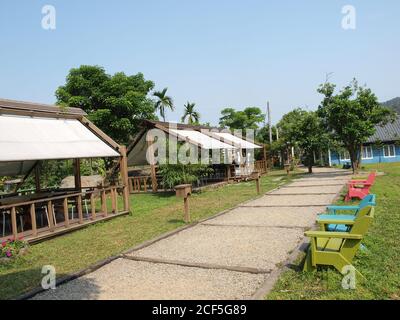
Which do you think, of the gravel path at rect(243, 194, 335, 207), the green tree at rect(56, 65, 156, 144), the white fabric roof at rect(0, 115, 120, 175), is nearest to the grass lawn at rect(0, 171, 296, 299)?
the gravel path at rect(243, 194, 335, 207)

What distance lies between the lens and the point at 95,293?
4.68 metres

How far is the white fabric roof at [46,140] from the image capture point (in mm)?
7988

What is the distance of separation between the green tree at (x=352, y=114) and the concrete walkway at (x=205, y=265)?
12.9m

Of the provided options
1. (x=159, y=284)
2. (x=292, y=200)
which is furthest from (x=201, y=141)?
(x=159, y=284)

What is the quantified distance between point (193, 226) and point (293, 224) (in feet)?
8.01

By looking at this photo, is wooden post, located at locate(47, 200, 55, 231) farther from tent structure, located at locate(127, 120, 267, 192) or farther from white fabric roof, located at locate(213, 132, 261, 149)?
white fabric roof, located at locate(213, 132, 261, 149)

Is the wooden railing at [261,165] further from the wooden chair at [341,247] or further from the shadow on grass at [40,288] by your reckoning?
the shadow on grass at [40,288]

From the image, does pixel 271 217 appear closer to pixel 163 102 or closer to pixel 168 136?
pixel 168 136

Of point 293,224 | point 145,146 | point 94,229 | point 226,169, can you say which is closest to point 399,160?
point 226,169

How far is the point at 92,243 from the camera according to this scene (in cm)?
766

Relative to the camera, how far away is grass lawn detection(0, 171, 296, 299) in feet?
18.6

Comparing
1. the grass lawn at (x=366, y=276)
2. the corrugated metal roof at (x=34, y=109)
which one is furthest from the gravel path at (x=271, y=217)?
the corrugated metal roof at (x=34, y=109)

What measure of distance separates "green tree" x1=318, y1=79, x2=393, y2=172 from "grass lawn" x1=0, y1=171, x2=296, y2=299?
36.9 ft

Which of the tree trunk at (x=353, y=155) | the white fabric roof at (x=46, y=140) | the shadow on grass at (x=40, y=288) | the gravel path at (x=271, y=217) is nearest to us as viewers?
the shadow on grass at (x=40, y=288)
